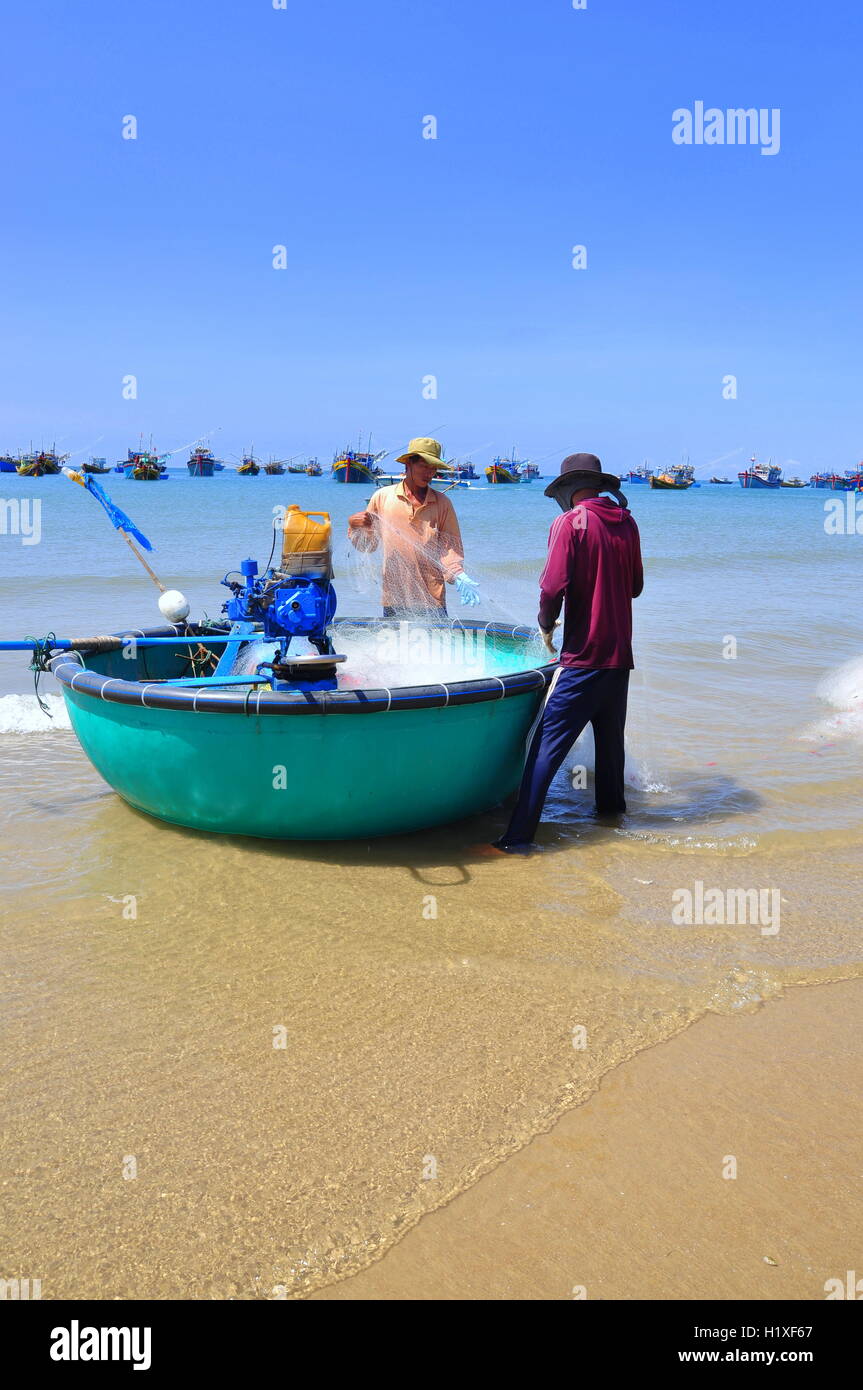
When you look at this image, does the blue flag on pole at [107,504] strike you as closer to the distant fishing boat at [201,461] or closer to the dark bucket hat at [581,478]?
the dark bucket hat at [581,478]

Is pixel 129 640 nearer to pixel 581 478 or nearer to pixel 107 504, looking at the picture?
pixel 107 504

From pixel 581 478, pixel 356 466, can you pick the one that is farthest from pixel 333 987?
pixel 356 466

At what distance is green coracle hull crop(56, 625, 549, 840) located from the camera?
461cm

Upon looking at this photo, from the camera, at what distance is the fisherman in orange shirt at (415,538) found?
19.1 feet

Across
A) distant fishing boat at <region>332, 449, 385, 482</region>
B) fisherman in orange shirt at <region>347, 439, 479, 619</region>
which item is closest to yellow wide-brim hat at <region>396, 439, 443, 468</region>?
fisherman in orange shirt at <region>347, 439, 479, 619</region>

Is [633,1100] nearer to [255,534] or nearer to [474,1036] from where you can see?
[474,1036]

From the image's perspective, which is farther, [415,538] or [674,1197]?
[415,538]

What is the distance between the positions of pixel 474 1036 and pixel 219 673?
9.53ft

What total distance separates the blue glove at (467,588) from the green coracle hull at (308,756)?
879 millimetres

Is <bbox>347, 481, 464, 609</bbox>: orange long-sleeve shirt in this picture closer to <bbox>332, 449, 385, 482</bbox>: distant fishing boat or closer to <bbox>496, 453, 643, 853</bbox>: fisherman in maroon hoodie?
<bbox>496, 453, 643, 853</bbox>: fisherman in maroon hoodie

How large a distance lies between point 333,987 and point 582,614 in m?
2.25

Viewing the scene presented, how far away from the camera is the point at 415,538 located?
233 inches
